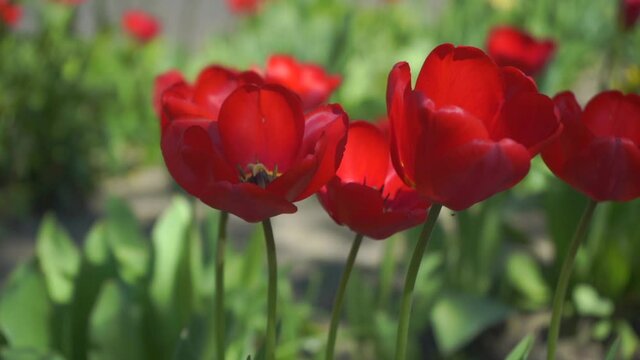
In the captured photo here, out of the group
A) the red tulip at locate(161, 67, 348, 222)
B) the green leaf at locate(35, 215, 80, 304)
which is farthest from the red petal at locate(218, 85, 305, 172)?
the green leaf at locate(35, 215, 80, 304)

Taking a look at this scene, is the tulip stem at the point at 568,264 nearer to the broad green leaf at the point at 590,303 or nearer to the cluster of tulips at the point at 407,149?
the cluster of tulips at the point at 407,149

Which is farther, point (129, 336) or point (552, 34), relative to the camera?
point (552, 34)

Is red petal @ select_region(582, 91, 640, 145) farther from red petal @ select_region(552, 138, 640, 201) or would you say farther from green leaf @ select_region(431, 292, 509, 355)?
green leaf @ select_region(431, 292, 509, 355)

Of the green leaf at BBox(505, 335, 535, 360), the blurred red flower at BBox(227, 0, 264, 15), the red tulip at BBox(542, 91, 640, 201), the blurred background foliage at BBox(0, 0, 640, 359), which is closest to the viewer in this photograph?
the red tulip at BBox(542, 91, 640, 201)

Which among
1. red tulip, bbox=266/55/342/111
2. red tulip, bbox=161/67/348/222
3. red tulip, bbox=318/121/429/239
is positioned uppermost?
red tulip, bbox=161/67/348/222

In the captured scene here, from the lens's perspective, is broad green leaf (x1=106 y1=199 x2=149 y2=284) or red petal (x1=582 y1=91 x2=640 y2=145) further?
broad green leaf (x1=106 y1=199 x2=149 y2=284)

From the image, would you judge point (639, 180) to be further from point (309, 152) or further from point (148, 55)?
point (148, 55)

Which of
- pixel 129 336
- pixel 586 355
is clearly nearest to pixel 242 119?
pixel 129 336
